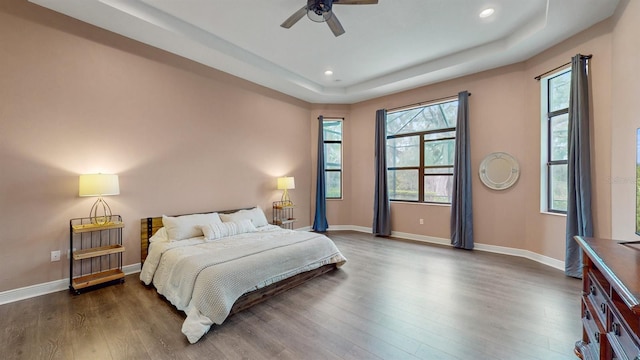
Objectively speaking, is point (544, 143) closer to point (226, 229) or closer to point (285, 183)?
point (285, 183)

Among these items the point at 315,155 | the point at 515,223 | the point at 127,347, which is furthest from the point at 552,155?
the point at 127,347

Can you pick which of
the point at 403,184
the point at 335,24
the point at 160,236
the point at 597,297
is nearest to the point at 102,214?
the point at 160,236

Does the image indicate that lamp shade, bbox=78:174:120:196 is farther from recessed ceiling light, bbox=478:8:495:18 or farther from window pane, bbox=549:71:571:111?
window pane, bbox=549:71:571:111

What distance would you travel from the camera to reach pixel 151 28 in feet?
10.8

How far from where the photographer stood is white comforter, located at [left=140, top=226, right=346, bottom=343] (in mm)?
A: 2305

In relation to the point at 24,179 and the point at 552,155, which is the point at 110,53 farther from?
the point at 552,155

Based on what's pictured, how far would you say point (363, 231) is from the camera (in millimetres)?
6336

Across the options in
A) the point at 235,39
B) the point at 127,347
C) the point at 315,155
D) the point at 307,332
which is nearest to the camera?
the point at 127,347

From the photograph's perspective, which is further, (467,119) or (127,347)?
(467,119)

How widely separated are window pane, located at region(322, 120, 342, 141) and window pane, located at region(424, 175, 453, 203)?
237 centimetres

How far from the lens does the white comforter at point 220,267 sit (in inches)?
90.7

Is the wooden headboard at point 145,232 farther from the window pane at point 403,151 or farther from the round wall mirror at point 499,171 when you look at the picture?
the round wall mirror at point 499,171

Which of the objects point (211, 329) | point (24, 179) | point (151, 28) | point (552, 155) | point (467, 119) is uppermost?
point (151, 28)

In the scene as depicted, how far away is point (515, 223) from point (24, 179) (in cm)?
677
